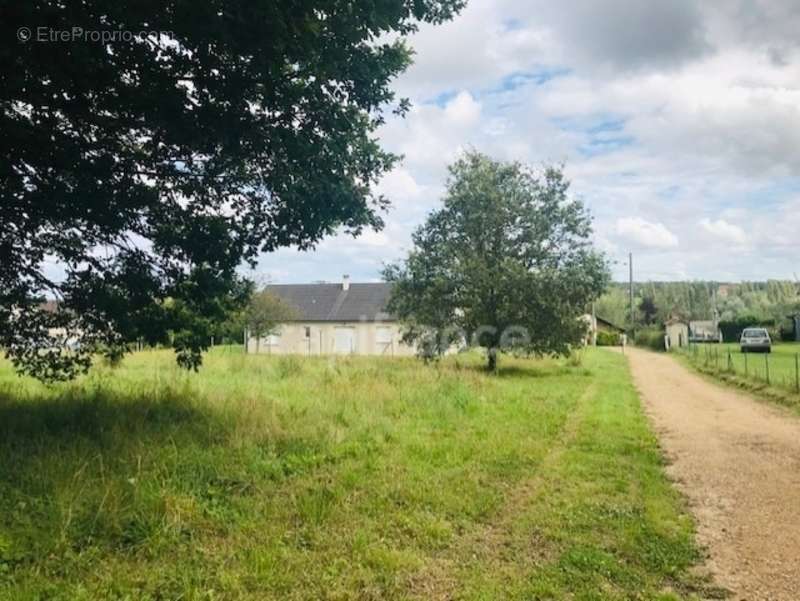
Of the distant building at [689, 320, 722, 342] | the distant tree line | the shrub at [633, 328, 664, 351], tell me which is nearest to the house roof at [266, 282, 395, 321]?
the distant tree line

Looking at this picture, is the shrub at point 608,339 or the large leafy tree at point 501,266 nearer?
the large leafy tree at point 501,266

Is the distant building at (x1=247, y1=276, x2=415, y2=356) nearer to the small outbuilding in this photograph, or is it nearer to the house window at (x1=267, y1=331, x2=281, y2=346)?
the house window at (x1=267, y1=331, x2=281, y2=346)

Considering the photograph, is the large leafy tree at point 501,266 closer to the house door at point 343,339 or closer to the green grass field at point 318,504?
the green grass field at point 318,504

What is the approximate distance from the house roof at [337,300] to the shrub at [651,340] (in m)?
24.6

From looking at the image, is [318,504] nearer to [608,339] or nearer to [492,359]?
[492,359]

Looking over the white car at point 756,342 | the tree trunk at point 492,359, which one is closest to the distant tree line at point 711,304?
the tree trunk at point 492,359

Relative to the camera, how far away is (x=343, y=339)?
46.0 metres

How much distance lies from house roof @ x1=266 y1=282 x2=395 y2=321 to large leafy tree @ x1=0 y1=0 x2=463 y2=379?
36.7m

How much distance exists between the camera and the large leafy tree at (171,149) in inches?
210

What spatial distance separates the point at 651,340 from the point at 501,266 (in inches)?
1490

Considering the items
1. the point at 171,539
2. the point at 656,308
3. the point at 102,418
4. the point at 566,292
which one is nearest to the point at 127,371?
the point at 102,418

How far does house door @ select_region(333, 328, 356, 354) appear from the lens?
1797 inches

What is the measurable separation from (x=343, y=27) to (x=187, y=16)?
1.62 metres

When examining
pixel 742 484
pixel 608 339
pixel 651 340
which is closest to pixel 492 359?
pixel 742 484
